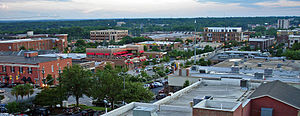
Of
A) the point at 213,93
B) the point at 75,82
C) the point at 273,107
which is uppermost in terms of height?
the point at 273,107

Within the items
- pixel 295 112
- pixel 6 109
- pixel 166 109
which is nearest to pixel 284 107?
pixel 295 112

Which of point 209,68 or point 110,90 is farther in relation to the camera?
point 209,68

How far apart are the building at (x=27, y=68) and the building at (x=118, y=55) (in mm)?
22515

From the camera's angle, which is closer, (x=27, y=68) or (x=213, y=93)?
(x=213, y=93)

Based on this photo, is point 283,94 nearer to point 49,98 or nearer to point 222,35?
point 49,98

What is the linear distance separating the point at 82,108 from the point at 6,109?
27.5 ft

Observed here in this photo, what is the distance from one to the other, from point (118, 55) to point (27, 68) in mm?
40188

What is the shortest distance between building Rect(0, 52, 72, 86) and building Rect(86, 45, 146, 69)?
73.9 ft

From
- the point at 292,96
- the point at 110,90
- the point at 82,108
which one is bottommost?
the point at 82,108

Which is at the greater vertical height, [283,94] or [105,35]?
[105,35]

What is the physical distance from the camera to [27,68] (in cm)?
5153

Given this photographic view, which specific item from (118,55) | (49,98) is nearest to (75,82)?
(49,98)

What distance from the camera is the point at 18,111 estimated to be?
3325cm

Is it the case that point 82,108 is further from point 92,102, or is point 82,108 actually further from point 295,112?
point 295,112
